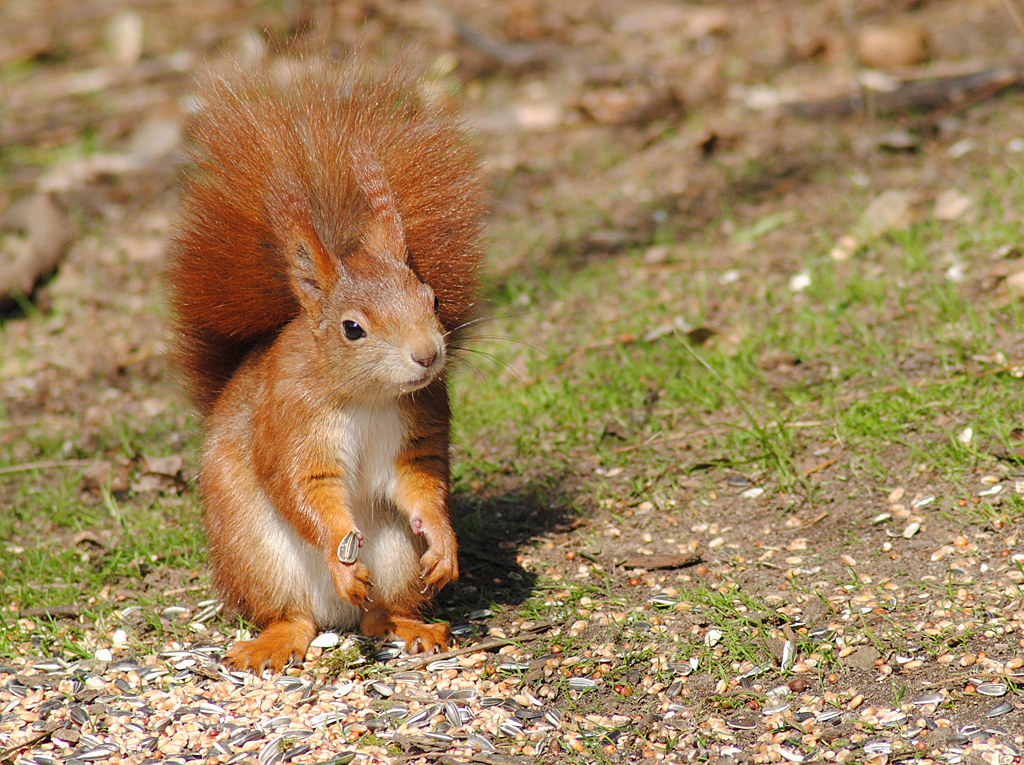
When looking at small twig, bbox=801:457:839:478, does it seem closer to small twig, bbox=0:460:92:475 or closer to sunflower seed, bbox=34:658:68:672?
sunflower seed, bbox=34:658:68:672

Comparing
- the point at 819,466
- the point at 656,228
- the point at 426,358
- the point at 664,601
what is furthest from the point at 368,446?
the point at 656,228

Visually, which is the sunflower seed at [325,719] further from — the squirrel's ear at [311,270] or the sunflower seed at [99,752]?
the squirrel's ear at [311,270]

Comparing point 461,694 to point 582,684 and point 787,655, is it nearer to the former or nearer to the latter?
point 582,684

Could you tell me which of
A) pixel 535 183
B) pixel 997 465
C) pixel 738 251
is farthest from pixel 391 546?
pixel 535 183

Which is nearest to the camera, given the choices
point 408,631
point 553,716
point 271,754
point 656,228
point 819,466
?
point 271,754

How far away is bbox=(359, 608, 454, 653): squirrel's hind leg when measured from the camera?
261cm

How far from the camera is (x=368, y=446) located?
98.6 inches

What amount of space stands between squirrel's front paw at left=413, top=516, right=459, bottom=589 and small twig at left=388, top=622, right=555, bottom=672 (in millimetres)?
199

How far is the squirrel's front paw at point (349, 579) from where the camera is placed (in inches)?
94.7

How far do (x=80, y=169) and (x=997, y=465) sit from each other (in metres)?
4.74

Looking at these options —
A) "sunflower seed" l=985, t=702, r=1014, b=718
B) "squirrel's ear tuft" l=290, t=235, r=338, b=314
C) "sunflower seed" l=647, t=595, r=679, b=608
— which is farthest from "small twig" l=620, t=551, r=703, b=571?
"squirrel's ear tuft" l=290, t=235, r=338, b=314

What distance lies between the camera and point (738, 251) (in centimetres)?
437

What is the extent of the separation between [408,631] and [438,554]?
0.29 m

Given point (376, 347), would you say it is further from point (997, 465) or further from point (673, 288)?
point (673, 288)
